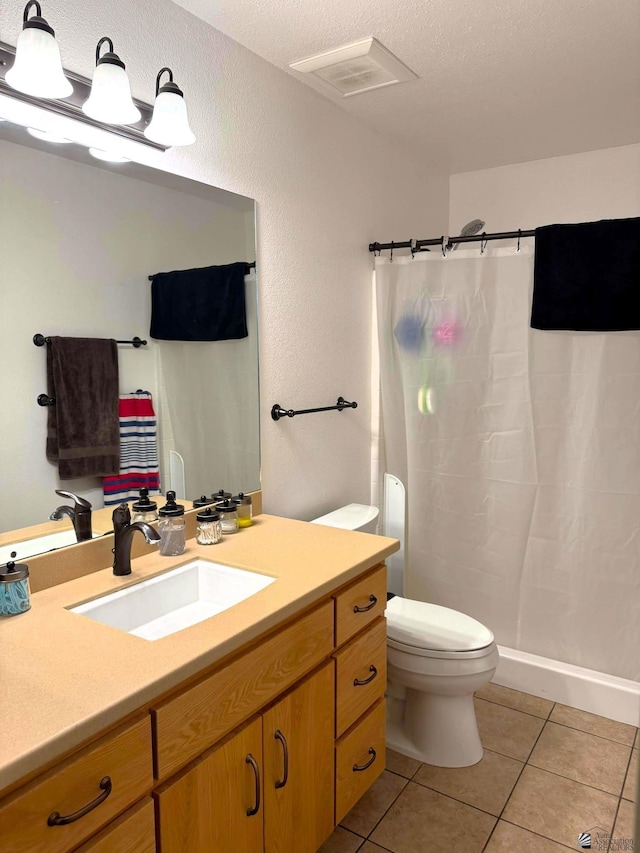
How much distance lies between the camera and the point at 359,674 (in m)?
1.73

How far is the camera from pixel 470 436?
265cm

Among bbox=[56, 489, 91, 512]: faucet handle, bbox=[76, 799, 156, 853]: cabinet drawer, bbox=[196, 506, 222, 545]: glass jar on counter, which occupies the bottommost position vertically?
bbox=[76, 799, 156, 853]: cabinet drawer

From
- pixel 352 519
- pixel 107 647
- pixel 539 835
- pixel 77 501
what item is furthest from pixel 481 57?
pixel 539 835

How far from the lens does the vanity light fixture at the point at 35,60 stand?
129cm

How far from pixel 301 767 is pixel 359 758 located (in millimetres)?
338

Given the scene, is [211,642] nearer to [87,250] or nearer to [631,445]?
[87,250]

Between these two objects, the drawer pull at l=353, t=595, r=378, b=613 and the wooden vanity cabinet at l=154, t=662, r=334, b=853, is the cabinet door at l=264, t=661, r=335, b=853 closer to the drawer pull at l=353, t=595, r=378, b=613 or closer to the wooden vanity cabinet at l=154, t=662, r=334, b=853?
the wooden vanity cabinet at l=154, t=662, r=334, b=853

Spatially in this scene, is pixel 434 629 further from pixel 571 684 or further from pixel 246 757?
pixel 246 757

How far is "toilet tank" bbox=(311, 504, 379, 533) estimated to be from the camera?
2360 millimetres

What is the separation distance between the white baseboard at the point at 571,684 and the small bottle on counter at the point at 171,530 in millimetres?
1645

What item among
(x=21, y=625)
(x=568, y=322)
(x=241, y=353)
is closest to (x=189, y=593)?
(x=21, y=625)

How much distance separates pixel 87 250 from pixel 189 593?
3.07 ft

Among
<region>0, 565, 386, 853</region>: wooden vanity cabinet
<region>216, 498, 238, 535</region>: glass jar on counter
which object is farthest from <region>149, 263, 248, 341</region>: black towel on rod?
<region>0, 565, 386, 853</region>: wooden vanity cabinet

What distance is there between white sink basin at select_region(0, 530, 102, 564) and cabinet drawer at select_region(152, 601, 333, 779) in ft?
1.87
